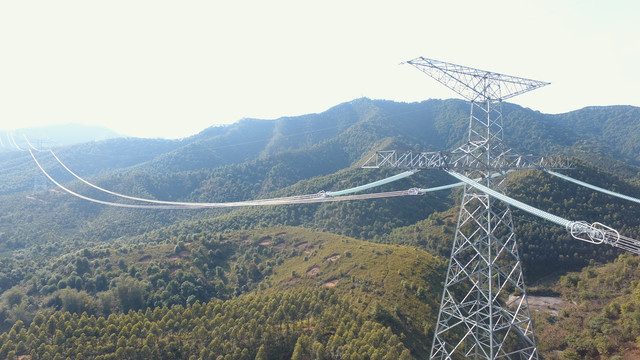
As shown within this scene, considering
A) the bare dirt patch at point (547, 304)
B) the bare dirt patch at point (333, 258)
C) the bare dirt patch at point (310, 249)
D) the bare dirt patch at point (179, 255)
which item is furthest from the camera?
the bare dirt patch at point (310, 249)

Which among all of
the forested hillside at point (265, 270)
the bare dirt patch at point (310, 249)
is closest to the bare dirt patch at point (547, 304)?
the forested hillside at point (265, 270)

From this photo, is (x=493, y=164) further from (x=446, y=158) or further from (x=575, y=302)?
(x=575, y=302)

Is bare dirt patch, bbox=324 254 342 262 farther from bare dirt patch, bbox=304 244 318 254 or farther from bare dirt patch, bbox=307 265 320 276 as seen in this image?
bare dirt patch, bbox=304 244 318 254

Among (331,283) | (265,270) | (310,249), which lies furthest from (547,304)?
(265,270)

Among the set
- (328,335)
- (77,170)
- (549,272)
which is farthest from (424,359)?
(77,170)

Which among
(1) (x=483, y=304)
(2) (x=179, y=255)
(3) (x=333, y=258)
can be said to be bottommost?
(3) (x=333, y=258)

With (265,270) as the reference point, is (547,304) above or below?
below

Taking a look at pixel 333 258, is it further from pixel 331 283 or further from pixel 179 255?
pixel 179 255

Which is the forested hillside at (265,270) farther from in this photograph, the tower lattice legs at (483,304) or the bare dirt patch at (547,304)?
the tower lattice legs at (483,304)

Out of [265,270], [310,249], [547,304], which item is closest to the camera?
[547,304]
